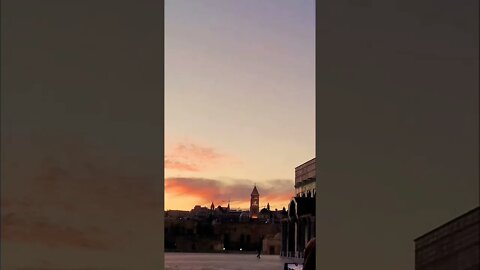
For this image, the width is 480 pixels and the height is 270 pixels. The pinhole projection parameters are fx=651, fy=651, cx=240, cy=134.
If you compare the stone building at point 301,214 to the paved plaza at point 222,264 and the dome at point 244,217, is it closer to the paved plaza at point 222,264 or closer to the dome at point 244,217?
the paved plaza at point 222,264

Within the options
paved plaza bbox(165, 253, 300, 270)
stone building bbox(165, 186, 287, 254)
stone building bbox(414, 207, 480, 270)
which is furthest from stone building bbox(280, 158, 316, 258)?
stone building bbox(414, 207, 480, 270)

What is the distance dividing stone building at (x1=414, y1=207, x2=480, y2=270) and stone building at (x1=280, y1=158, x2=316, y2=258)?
18.5 m

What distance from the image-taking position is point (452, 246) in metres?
3.60

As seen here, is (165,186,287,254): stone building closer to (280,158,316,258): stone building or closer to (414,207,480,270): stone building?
(280,158,316,258): stone building

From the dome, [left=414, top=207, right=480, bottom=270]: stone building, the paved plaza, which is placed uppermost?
[left=414, top=207, right=480, bottom=270]: stone building

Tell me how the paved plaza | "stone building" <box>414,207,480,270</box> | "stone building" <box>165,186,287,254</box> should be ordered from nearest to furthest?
"stone building" <box>414,207,480,270</box>
the paved plaza
"stone building" <box>165,186,287,254</box>

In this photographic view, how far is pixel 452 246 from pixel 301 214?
20.2 m

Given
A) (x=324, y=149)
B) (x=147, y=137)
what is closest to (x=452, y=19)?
(x=324, y=149)

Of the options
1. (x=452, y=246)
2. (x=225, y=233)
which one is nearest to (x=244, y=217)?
(x=225, y=233)

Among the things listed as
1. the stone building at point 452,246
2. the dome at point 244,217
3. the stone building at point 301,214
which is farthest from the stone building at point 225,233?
the stone building at point 452,246

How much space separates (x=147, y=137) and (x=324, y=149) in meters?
1.08

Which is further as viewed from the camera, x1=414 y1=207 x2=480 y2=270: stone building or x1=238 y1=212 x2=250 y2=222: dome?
x1=238 y1=212 x2=250 y2=222: dome

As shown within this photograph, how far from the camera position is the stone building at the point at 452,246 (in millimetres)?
3459

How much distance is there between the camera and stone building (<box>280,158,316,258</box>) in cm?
2327
